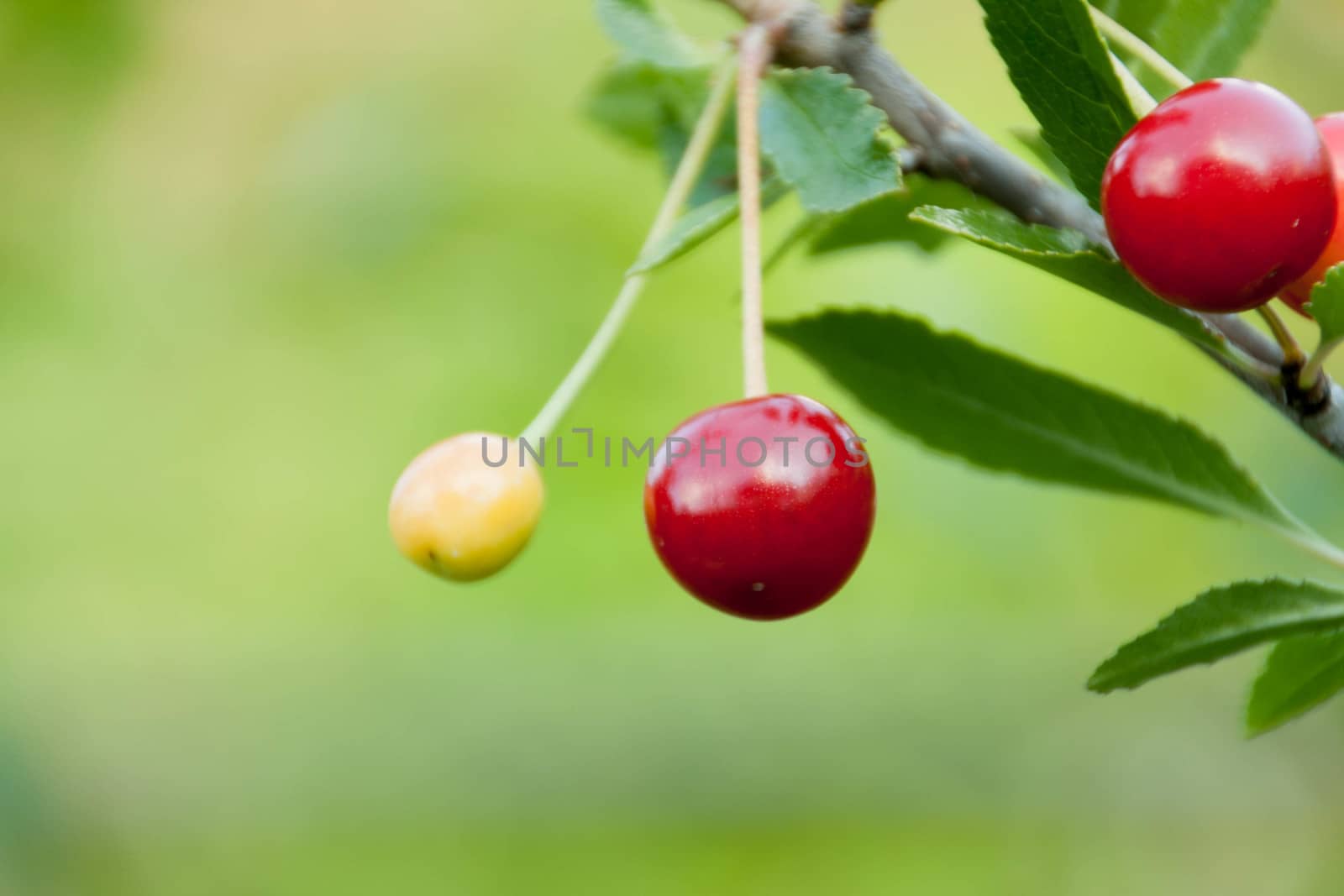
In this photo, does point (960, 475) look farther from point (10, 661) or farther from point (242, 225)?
point (10, 661)

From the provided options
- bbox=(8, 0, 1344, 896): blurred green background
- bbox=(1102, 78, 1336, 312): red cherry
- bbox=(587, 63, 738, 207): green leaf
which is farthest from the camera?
bbox=(8, 0, 1344, 896): blurred green background

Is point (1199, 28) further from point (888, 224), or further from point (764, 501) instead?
point (764, 501)

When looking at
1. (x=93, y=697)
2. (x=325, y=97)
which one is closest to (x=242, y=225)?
(x=325, y=97)

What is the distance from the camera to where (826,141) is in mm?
809

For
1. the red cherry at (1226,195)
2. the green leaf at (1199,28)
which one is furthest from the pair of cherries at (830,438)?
the green leaf at (1199,28)

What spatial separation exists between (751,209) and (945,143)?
0.15 m

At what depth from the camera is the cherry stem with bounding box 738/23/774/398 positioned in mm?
748

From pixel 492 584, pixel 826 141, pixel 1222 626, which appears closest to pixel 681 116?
pixel 826 141

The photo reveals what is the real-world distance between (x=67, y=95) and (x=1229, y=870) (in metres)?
2.47

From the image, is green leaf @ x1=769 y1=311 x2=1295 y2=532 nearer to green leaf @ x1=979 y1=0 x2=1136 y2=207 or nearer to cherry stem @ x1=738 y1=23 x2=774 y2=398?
cherry stem @ x1=738 y1=23 x2=774 y2=398

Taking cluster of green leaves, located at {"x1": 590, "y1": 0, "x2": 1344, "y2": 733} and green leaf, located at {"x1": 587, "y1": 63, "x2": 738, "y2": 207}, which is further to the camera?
green leaf, located at {"x1": 587, "y1": 63, "x2": 738, "y2": 207}

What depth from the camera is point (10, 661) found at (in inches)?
95.7

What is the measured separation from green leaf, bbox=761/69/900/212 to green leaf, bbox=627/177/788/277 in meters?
0.05

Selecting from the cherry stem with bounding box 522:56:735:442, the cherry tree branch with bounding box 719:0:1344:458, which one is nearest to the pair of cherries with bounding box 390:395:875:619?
the cherry stem with bounding box 522:56:735:442
